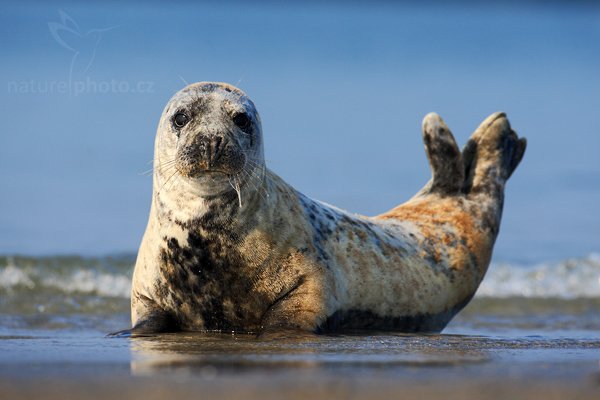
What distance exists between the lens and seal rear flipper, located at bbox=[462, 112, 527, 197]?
820 centimetres

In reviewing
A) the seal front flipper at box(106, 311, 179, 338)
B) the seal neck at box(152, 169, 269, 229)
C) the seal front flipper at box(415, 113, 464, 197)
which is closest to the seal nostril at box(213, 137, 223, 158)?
the seal neck at box(152, 169, 269, 229)

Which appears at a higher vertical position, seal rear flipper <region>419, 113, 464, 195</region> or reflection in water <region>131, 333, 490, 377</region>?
seal rear flipper <region>419, 113, 464, 195</region>

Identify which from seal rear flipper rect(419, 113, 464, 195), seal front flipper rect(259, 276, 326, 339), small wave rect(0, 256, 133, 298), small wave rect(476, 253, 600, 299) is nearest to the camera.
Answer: seal front flipper rect(259, 276, 326, 339)

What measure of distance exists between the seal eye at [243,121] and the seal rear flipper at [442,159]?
2.60 m

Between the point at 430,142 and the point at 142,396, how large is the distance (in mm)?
5681

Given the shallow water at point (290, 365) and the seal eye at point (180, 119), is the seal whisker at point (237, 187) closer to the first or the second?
the seal eye at point (180, 119)

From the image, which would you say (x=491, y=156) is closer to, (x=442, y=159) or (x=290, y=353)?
(x=442, y=159)

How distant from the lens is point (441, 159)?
8.26 metres

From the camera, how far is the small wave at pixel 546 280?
511 inches

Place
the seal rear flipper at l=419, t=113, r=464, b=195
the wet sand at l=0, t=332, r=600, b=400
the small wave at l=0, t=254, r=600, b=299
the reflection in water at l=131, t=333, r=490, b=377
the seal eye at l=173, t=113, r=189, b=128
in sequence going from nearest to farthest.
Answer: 1. the wet sand at l=0, t=332, r=600, b=400
2. the reflection in water at l=131, t=333, r=490, b=377
3. the seal eye at l=173, t=113, r=189, b=128
4. the seal rear flipper at l=419, t=113, r=464, b=195
5. the small wave at l=0, t=254, r=600, b=299

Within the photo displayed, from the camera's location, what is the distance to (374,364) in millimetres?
3957

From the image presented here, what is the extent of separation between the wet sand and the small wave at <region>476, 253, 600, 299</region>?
7.71 metres

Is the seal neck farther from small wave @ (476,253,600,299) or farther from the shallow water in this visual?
small wave @ (476,253,600,299)

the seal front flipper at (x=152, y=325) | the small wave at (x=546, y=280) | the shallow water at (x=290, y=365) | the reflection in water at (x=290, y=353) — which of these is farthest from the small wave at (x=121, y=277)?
the reflection in water at (x=290, y=353)
